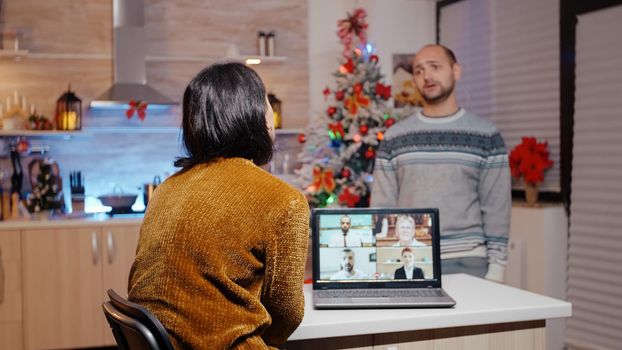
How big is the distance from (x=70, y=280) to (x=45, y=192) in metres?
0.63

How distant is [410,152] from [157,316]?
5.33ft

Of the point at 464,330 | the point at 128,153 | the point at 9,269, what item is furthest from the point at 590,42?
the point at 9,269

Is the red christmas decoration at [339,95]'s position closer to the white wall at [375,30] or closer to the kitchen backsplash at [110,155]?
the white wall at [375,30]

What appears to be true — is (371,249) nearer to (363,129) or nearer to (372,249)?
(372,249)

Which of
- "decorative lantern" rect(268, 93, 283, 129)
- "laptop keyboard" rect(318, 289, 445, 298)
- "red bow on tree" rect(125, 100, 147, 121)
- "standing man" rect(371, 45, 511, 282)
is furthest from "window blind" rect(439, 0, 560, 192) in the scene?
"laptop keyboard" rect(318, 289, 445, 298)

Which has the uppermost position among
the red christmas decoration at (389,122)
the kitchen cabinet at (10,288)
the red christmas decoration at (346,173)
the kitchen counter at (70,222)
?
the red christmas decoration at (389,122)

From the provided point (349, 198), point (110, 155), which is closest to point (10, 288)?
point (110, 155)

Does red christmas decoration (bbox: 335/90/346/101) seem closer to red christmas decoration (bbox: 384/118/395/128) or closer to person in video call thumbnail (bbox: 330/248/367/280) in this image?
red christmas decoration (bbox: 384/118/395/128)

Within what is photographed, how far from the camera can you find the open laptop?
2.09 metres

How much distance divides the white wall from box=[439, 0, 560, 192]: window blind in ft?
1.15

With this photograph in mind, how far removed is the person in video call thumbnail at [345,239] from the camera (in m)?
2.09

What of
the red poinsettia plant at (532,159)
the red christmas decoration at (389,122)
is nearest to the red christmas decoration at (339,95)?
the red christmas decoration at (389,122)

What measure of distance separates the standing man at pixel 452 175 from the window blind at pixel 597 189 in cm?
130

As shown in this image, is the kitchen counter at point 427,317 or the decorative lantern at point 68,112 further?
the decorative lantern at point 68,112
